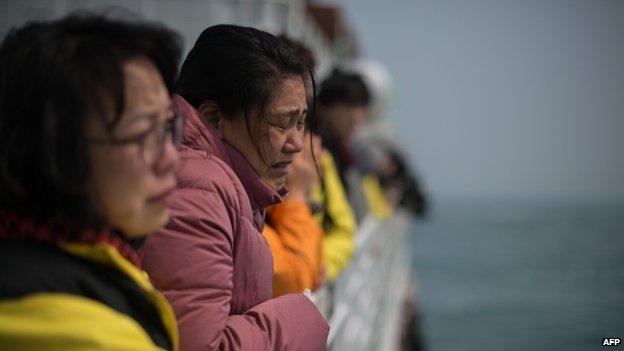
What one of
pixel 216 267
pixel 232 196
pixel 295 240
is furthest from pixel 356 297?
pixel 216 267

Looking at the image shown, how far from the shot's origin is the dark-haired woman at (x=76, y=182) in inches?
43.3

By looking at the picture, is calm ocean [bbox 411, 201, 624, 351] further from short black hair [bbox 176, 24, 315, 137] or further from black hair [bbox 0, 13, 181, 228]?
black hair [bbox 0, 13, 181, 228]

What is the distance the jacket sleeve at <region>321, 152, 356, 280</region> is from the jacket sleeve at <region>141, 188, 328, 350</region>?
1932 millimetres

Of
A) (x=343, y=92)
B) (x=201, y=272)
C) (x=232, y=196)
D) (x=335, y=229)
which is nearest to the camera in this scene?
(x=201, y=272)

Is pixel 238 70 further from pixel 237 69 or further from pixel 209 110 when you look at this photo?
pixel 209 110

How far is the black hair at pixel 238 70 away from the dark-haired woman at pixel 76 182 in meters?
0.66

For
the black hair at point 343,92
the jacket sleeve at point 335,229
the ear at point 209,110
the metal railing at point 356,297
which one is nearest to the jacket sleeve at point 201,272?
the ear at point 209,110

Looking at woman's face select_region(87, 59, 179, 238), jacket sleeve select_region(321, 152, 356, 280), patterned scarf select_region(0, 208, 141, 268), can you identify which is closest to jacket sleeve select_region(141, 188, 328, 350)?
woman's face select_region(87, 59, 179, 238)

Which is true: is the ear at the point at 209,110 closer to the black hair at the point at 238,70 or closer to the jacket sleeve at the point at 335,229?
the black hair at the point at 238,70

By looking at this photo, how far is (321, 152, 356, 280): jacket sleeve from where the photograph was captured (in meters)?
3.58

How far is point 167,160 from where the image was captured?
1.30m

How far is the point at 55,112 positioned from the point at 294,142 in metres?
0.96

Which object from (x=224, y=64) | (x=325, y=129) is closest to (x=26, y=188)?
(x=224, y=64)

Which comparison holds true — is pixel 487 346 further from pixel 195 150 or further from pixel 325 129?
pixel 195 150
